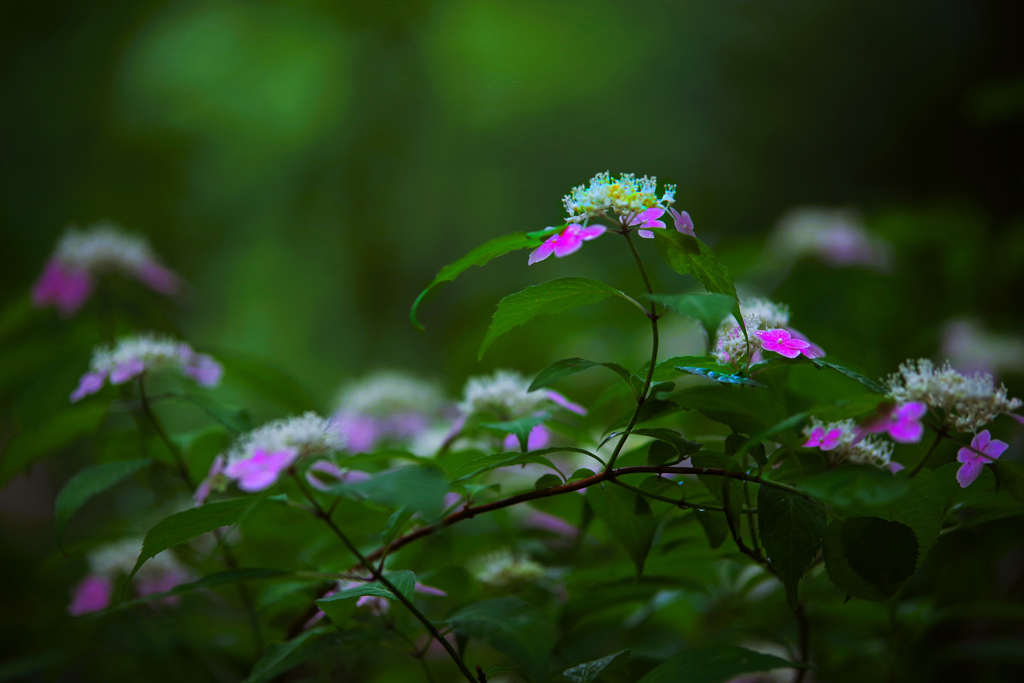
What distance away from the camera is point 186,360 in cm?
61

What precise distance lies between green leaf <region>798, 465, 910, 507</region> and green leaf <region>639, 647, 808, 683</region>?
0.39 feet

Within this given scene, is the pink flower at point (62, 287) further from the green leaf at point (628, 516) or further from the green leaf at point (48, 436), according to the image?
the green leaf at point (628, 516)

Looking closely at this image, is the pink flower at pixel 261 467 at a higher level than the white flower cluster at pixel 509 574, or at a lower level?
higher

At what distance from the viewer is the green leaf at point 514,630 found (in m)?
0.34

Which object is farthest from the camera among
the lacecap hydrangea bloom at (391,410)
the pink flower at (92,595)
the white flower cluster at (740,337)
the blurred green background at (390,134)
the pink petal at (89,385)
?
the blurred green background at (390,134)

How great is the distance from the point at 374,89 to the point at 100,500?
189 centimetres

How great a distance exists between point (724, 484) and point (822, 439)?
0.23ft

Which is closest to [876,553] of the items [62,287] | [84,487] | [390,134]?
[84,487]

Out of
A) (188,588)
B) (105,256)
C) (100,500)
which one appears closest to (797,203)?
(105,256)

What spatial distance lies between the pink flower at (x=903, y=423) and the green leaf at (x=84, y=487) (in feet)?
1.64

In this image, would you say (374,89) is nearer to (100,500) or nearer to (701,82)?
(701,82)

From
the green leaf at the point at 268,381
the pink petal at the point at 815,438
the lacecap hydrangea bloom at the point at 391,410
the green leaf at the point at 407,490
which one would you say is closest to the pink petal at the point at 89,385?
the green leaf at the point at 268,381

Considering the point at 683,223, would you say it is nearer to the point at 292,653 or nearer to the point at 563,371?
the point at 563,371

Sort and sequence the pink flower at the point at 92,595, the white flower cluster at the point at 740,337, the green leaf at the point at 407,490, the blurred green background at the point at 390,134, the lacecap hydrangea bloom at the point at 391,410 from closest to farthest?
the green leaf at the point at 407,490 < the white flower cluster at the point at 740,337 < the pink flower at the point at 92,595 < the lacecap hydrangea bloom at the point at 391,410 < the blurred green background at the point at 390,134
